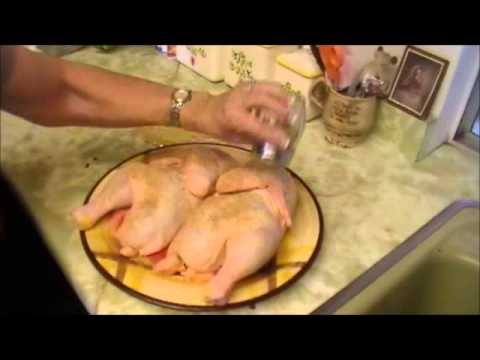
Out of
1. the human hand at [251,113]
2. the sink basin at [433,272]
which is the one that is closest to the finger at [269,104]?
the human hand at [251,113]

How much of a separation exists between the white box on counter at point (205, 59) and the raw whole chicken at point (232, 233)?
37 centimetres

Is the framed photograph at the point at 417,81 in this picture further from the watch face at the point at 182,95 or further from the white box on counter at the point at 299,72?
the watch face at the point at 182,95

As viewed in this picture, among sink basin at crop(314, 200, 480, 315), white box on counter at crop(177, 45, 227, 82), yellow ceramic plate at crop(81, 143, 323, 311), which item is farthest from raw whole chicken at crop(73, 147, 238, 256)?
white box on counter at crop(177, 45, 227, 82)

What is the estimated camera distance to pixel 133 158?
0.77 metres

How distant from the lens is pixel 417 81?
0.81 meters

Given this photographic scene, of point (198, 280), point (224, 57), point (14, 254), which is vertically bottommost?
point (14, 254)

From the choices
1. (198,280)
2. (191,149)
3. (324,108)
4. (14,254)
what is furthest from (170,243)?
(324,108)

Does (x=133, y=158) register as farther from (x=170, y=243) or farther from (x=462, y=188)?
(x=462, y=188)

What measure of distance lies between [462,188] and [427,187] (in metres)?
0.05

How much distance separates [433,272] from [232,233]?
0.29 metres

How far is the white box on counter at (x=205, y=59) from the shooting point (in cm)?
97

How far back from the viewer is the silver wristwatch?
76 cm

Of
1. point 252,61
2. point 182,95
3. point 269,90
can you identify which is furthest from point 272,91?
point 252,61
